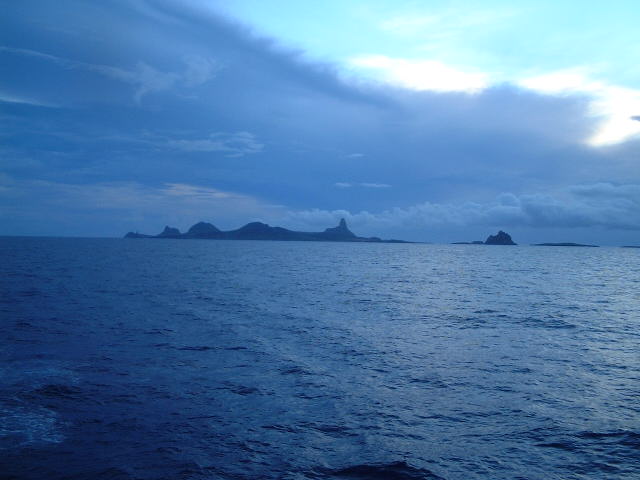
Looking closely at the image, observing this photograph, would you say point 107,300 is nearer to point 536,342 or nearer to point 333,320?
point 333,320

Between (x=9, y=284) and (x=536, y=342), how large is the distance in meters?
60.8

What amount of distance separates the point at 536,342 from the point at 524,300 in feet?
83.1

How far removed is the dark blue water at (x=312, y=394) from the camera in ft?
47.6

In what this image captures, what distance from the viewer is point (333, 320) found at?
39562 millimetres

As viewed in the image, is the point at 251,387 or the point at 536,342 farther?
the point at 536,342

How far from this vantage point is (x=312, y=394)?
2072 centimetres

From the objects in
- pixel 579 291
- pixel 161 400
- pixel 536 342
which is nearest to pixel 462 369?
pixel 536 342

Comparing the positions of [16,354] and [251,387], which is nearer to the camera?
[251,387]

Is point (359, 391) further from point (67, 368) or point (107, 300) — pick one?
point (107, 300)

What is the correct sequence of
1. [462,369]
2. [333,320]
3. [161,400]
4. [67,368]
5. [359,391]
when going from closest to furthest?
1. [161,400]
2. [359,391]
3. [67,368]
4. [462,369]
5. [333,320]

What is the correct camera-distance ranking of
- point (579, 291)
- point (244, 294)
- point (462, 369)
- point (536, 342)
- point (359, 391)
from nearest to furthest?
point (359, 391) → point (462, 369) → point (536, 342) → point (244, 294) → point (579, 291)

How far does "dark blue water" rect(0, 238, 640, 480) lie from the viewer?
47.6ft

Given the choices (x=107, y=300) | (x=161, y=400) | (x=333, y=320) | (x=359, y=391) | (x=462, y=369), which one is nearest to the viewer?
(x=161, y=400)

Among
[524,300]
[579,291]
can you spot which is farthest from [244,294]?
[579,291]
